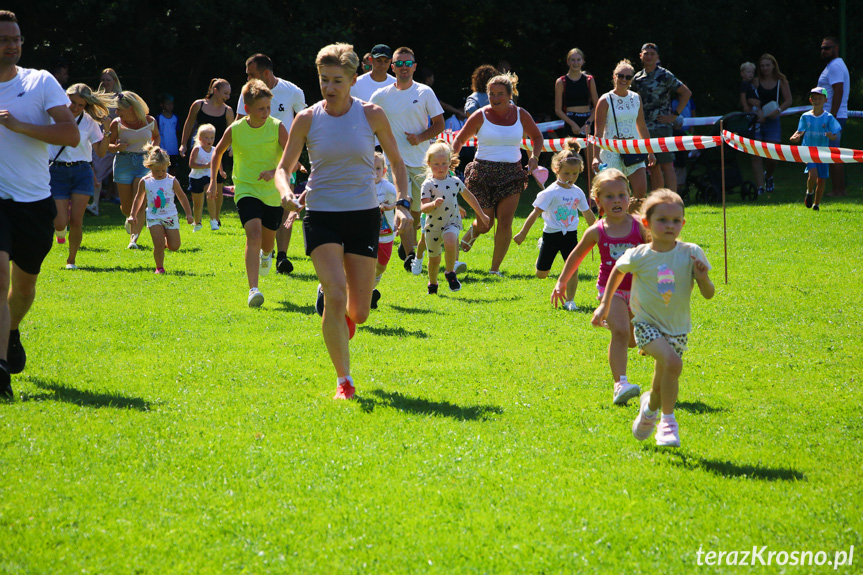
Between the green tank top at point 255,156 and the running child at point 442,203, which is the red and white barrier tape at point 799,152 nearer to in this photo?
the running child at point 442,203

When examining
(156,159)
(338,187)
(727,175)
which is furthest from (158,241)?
(727,175)

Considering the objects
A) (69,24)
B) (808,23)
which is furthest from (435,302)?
(808,23)

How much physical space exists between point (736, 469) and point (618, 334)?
1.42 m

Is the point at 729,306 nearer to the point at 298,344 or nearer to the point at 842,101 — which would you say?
the point at 298,344

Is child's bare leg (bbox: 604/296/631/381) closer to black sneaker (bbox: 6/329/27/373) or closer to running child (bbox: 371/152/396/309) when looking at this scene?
running child (bbox: 371/152/396/309)

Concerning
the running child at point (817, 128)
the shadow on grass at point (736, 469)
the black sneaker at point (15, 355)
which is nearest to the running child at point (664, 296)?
the shadow on grass at point (736, 469)

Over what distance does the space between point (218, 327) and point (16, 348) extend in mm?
2250

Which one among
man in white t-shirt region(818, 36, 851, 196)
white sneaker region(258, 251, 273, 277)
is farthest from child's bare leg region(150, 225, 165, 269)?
man in white t-shirt region(818, 36, 851, 196)

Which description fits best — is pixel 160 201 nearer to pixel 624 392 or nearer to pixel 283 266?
pixel 283 266

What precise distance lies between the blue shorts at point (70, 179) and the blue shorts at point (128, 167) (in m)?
2.37

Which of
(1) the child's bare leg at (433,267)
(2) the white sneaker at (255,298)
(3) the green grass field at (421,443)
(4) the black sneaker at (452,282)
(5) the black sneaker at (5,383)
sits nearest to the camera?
(3) the green grass field at (421,443)

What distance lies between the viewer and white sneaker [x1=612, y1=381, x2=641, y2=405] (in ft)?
20.3

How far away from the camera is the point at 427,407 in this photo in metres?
6.19

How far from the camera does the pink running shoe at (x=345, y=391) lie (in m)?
6.32
